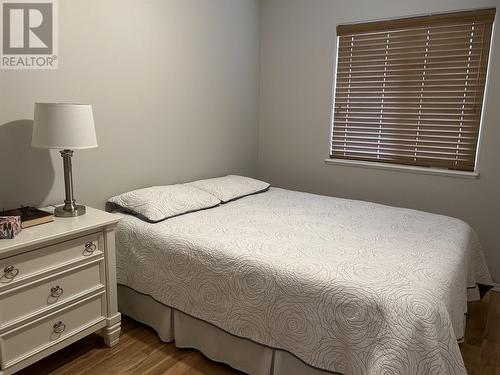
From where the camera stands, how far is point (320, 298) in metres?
1.54

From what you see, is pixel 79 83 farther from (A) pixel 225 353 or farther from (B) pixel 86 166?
(A) pixel 225 353

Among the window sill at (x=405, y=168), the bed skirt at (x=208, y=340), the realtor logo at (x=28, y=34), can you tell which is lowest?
the bed skirt at (x=208, y=340)

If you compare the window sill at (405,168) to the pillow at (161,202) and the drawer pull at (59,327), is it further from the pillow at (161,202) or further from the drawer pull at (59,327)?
the drawer pull at (59,327)

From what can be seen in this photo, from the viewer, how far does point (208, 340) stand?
1.95m

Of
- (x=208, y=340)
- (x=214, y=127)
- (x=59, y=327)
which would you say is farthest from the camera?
(x=214, y=127)

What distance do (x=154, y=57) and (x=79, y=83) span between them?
59 cm

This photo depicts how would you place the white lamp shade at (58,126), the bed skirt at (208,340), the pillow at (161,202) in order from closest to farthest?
the bed skirt at (208,340)
the white lamp shade at (58,126)
the pillow at (161,202)

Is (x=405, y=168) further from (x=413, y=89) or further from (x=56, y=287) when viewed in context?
(x=56, y=287)

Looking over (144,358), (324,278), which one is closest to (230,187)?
(144,358)

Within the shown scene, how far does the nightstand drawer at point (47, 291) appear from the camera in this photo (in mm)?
1589

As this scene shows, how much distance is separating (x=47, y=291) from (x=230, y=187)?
4.74 feet

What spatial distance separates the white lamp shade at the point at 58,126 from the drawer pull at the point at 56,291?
2.12ft

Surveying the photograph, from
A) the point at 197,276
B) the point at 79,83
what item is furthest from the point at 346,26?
the point at 197,276

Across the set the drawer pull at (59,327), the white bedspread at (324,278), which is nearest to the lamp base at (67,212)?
the white bedspread at (324,278)
